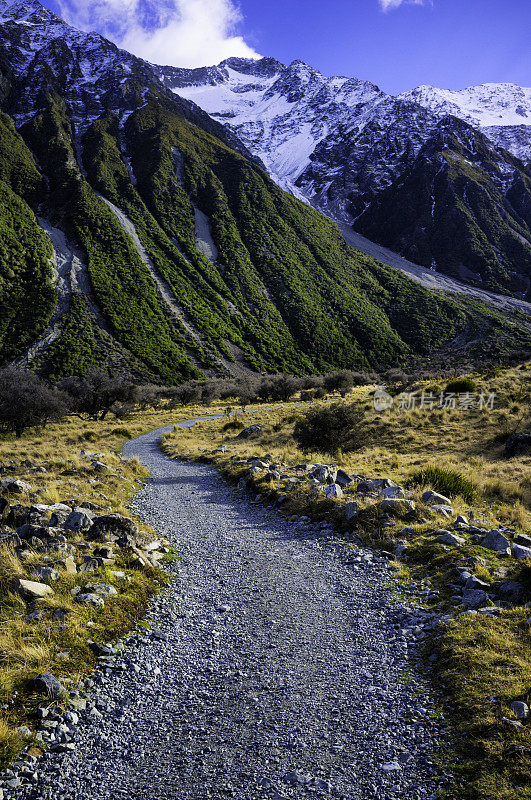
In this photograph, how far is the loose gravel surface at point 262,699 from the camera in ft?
11.5

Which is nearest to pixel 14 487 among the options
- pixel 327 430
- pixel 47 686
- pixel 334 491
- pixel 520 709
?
pixel 47 686

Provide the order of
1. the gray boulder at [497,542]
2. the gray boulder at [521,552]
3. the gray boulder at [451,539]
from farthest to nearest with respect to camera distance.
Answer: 1. the gray boulder at [451,539]
2. the gray boulder at [497,542]
3. the gray boulder at [521,552]

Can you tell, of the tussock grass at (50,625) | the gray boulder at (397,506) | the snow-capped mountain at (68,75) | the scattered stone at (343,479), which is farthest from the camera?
the snow-capped mountain at (68,75)

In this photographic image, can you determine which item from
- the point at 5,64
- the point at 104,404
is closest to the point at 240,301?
the point at 104,404

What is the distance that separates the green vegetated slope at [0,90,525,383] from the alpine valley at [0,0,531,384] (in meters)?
0.50

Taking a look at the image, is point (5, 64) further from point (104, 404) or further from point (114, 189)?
point (104, 404)

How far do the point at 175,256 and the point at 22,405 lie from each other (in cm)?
10137

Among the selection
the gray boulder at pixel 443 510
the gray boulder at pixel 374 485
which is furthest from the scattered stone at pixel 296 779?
the gray boulder at pixel 374 485

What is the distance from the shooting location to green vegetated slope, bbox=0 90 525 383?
94750mm

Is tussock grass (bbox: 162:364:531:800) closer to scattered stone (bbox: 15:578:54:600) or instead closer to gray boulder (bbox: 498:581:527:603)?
gray boulder (bbox: 498:581:527:603)

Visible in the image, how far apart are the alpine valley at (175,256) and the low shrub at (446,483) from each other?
242ft

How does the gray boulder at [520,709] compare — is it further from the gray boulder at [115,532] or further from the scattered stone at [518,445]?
the scattered stone at [518,445]

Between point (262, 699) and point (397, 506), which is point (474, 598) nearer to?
point (262, 699)

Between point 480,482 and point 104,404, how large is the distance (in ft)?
135
